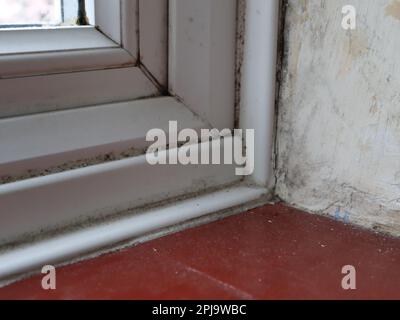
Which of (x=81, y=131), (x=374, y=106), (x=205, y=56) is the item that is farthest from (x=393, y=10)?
(x=81, y=131)

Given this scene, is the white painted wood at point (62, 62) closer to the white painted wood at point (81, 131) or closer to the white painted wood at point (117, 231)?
the white painted wood at point (81, 131)

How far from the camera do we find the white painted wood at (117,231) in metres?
0.48

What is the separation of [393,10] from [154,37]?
222mm

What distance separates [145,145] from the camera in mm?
578

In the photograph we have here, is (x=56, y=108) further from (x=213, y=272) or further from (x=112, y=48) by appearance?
(x=213, y=272)

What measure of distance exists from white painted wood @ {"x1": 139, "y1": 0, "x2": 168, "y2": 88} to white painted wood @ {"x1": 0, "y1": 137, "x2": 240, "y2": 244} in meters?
0.09

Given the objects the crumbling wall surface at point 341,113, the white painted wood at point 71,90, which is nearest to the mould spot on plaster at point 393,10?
the crumbling wall surface at point 341,113

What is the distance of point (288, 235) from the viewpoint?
22.1 inches

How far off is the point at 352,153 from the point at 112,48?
25cm

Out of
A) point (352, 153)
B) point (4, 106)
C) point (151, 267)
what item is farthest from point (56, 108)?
point (352, 153)

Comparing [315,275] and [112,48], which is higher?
[112,48]

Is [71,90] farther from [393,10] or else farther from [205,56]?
[393,10]

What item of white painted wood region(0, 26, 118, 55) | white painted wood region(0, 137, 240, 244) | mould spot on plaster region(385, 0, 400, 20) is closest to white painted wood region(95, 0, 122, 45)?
white painted wood region(0, 26, 118, 55)

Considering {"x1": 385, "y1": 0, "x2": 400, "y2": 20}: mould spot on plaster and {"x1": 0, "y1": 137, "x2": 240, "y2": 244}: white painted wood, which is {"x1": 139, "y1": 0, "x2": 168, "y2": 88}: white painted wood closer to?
{"x1": 0, "y1": 137, "x2": 240, "y2": 244}: white painted wood
